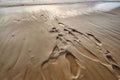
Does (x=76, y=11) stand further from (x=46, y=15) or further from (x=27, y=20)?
(x=27, y=20)

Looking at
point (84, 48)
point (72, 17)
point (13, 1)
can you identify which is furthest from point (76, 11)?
point (13, 1)

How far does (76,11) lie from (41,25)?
63 cm

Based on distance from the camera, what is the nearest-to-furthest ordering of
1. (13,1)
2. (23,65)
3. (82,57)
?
(23,65) < (82,57) < (13,1)

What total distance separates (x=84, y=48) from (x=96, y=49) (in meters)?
0.11

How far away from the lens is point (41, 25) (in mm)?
1739

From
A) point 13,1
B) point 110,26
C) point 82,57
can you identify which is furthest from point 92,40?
point 13,1

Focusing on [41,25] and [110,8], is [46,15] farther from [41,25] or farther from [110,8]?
[110,8]

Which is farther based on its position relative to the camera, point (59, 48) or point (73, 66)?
point (59, 48)

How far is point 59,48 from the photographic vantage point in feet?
4.50

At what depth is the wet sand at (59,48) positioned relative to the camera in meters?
1.15

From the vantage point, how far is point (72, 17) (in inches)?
77.2

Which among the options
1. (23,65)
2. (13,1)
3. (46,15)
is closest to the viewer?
(23,65)

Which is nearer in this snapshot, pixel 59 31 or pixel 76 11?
pixel 59 31

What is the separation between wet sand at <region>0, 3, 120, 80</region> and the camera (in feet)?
3.77
